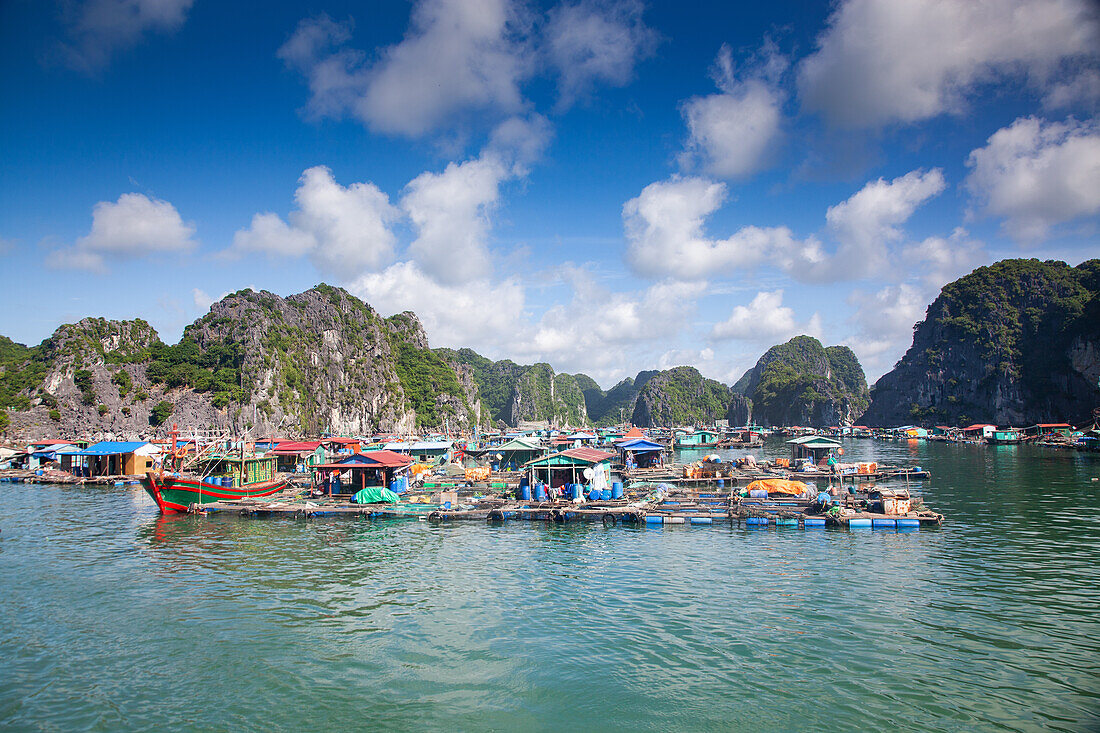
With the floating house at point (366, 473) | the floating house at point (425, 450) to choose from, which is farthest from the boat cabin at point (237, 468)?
the floating house at point (425, 450)

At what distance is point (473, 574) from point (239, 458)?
25799mm

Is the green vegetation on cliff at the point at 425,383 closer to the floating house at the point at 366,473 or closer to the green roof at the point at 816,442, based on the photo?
the floating house at the point at 366,473

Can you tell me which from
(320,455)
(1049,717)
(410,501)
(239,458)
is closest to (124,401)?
(320,455)

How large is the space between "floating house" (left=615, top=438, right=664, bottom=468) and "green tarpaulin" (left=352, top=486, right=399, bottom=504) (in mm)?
26077

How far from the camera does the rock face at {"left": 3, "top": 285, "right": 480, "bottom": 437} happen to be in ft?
315

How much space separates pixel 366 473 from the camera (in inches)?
1483

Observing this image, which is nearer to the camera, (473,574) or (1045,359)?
(473,574)

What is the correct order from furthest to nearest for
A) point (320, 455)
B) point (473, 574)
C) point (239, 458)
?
point (320, 455), point (239, 458), point (473, 574)

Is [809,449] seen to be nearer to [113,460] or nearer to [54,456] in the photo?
[113,460]

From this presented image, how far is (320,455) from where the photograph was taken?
58.8 m

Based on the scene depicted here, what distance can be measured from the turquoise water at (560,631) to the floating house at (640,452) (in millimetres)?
26859

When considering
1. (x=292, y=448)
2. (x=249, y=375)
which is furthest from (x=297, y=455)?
(x=249, y=375)

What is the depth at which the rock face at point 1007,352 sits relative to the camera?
368ft

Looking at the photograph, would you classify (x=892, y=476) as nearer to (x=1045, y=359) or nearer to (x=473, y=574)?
(x=473, y=574)
